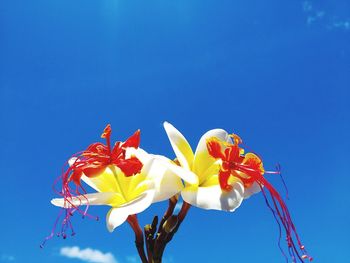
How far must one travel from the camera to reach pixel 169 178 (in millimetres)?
1912

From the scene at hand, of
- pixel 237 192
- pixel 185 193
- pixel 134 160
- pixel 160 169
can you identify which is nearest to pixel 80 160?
pixel 134 160

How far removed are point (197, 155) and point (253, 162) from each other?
260 mm

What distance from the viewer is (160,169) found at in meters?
1.96

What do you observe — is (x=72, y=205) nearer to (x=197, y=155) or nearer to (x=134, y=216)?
(x=134, y=216)

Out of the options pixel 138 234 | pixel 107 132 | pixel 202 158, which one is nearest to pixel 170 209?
pixel 138 234

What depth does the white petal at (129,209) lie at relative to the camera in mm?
1790

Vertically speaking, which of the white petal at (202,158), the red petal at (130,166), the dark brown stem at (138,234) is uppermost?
the white petal at (202,158)

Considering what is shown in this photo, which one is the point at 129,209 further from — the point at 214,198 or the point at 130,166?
the point at 214,198

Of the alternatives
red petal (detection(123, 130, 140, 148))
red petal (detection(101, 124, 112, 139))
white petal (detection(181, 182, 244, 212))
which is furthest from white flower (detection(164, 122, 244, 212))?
red petal (detection(101, 124, 112, 139))

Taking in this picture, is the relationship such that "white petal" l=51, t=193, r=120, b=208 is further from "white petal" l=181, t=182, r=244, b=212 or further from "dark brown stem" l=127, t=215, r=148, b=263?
"white petal" l=181, t=182, r=244, b=212

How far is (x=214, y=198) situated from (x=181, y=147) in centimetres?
37

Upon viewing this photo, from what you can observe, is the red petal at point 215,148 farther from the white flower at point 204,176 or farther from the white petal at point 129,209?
the white petal at point 129,209

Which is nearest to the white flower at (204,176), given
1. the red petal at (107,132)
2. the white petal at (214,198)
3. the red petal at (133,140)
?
the white petal at (214,198)

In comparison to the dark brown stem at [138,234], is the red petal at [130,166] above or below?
above
